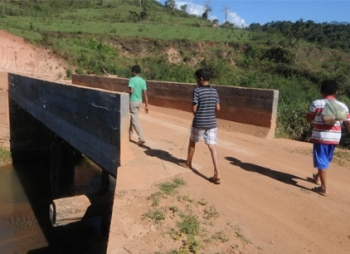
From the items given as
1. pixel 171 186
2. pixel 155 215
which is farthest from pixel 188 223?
pixel 171 186

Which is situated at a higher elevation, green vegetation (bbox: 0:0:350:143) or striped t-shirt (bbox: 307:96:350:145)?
green vegetation (bbox: 0:0:350:143)

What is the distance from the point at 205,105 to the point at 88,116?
7.22ft

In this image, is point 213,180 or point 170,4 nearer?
point 213,180

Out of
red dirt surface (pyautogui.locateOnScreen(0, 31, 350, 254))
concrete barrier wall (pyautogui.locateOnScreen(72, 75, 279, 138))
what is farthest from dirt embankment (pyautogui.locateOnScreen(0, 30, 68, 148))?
red dirt surface (pyautogui.locateOnScreen(0, 31, 350, 254))

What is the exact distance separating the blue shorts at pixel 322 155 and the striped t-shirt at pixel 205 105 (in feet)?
4.74

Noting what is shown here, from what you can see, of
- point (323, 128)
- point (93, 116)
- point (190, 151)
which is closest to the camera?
point (323, 128)

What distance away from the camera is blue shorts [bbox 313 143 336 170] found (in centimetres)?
474

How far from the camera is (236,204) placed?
4422 millimetres

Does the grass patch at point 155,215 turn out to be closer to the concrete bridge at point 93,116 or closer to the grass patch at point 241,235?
the grass patch at point 241,235

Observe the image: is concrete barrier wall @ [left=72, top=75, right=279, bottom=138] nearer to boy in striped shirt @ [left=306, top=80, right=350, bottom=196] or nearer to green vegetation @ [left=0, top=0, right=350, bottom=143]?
boy in striped shirt @ [left=306, top=80, right=350, bottom=196]

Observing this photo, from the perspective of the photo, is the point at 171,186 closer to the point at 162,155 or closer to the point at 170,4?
the point at 162,155

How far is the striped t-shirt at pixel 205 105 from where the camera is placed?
198 inches

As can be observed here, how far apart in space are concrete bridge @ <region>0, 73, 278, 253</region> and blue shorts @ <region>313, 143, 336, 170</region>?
2.62 m

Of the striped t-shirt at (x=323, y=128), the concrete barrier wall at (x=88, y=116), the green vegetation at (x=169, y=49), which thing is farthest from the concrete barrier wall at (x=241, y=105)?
the green vegetation at (x=169, y=49)
